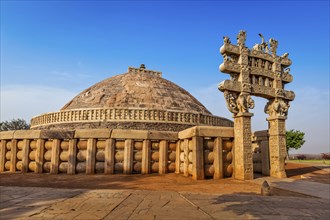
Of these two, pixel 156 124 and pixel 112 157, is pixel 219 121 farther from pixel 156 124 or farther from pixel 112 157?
pixel 112 157

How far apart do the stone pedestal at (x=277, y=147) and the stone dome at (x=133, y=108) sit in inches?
344

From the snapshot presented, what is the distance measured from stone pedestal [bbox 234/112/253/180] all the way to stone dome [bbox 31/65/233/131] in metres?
9.33

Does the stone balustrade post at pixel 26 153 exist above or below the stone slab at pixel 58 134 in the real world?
below

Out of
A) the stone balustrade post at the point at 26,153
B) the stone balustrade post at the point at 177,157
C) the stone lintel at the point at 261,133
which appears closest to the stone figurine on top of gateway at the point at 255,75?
the stone lintel at the point at 261,133

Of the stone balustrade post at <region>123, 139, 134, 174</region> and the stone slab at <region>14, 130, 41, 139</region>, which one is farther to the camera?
the stone slab at <region>14, 130, 41, 139</region>

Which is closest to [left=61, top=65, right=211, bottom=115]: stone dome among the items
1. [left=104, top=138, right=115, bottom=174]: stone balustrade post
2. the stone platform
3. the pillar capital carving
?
the pillar capital carving

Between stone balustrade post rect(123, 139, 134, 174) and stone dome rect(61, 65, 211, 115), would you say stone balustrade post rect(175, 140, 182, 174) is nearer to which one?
stone balustrade post rect(123, 139, 134, 174)

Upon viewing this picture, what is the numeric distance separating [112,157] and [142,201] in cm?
529

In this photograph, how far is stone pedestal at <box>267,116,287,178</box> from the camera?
10302mm

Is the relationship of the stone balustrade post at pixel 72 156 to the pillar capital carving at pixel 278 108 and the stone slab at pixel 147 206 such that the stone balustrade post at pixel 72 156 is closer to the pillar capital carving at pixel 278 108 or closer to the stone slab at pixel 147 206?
the stone slab at pixel 147 206

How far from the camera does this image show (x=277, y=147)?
10.5 metres

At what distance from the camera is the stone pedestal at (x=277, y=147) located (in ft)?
33.8

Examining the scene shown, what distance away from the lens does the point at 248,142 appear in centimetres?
936

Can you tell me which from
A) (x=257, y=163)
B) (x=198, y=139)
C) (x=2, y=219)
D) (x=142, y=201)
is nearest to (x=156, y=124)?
(x=257, y=163)
